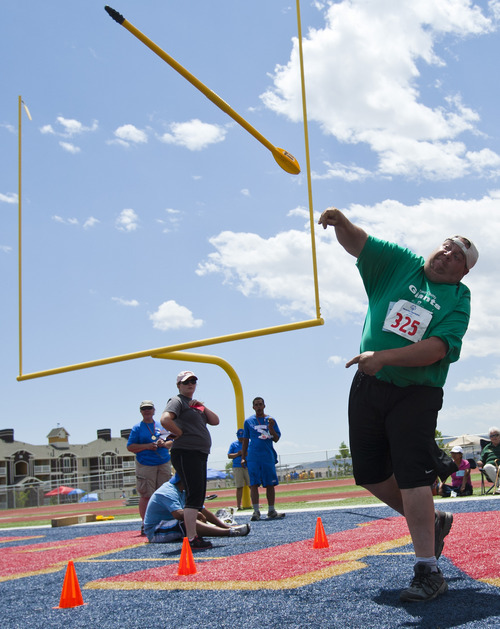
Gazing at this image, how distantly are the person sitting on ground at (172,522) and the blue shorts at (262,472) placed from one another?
88.0 inches

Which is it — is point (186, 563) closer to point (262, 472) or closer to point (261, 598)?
point (261, 598)

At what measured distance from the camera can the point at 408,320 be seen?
123 inches

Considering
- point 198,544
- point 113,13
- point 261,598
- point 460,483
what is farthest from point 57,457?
point 261,598

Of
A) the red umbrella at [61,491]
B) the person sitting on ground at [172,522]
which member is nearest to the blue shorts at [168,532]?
the person sitting on ground at [172,522]

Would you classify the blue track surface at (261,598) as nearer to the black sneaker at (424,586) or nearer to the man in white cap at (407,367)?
the black sneaker at (424,586)

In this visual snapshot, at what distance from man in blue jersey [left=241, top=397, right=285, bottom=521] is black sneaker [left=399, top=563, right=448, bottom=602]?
19.3 ft

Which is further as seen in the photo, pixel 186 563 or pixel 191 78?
pixel 191 78

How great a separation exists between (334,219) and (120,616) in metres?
2.09

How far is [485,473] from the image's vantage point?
403 inches

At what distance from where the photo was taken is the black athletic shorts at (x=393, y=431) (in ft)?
9.84

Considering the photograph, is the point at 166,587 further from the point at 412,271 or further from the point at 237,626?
the point at 412,271

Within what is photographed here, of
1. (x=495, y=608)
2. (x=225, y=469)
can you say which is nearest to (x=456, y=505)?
(x=495, y=608)

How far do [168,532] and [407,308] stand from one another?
413 centimetres

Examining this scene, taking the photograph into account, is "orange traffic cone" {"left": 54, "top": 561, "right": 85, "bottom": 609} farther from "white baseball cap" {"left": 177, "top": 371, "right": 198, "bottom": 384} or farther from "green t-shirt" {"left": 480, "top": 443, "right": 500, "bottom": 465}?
"green t-shirt" {"left": 480, "top": 443, "right": 500, "bottom": 465}
